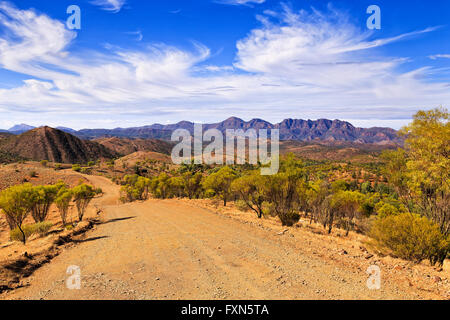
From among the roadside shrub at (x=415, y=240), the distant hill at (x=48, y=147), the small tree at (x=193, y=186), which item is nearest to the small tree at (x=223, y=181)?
the small tree at (x=193, y=186)

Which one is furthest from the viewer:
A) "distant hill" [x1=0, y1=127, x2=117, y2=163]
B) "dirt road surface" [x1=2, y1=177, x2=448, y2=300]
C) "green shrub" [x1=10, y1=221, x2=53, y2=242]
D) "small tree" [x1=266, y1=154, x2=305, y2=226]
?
"distant hill" [x1=0, y1=127, x2=117, y2=163]

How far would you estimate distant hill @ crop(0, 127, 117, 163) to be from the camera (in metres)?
123

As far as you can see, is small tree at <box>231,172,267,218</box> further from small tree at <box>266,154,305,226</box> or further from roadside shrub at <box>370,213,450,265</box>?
roadside shrub at <box>370,213,450,265</box>

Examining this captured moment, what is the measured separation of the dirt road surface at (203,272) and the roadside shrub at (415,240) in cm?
352

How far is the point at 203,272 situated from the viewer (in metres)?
9.27

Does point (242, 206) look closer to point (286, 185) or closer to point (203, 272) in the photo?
point (286, 185)

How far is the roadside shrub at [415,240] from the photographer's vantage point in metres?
10.5

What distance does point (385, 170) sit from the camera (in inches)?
634

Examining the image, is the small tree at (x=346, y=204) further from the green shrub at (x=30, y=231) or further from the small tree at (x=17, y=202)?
the small tree at (x=17, y=202)

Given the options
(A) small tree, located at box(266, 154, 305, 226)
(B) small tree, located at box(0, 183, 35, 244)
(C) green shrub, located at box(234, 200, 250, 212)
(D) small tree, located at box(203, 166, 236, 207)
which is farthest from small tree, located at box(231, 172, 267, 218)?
(B) small tree, located at box(0, 183, 35, 244)

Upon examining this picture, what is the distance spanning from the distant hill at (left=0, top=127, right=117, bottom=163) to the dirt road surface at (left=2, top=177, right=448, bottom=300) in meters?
139

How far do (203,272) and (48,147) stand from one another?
521ft

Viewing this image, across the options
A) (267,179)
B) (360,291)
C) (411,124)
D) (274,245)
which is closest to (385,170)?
(411,124)

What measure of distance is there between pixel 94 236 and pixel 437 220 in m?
21.6
